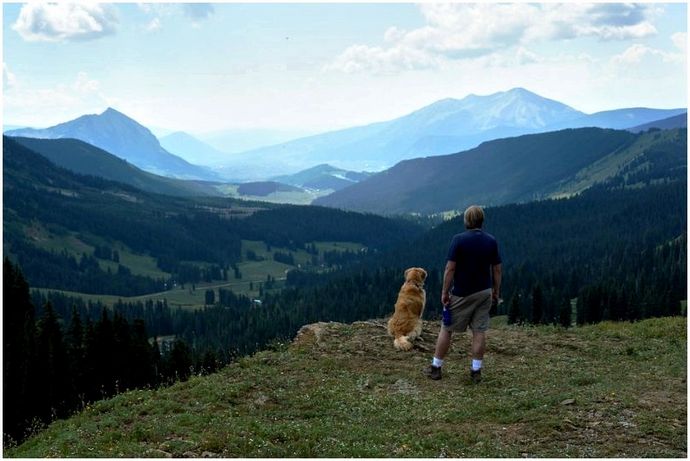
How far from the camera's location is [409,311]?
2120 centimetres

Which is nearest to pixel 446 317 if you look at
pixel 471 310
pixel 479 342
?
pixel 471 310

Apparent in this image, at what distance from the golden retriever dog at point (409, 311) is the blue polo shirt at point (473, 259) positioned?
362cm

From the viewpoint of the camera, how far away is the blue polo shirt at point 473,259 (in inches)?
630

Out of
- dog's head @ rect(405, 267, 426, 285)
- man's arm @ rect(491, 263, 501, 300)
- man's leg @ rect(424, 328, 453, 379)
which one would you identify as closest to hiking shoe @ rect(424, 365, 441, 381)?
man's leg @ rect(424, 328, 453, 379)

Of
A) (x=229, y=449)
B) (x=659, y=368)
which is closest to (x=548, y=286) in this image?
(x=659, y=368)

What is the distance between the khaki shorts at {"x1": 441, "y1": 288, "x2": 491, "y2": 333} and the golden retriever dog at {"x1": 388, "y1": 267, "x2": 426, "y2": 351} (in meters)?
3.38

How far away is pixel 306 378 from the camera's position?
1764 centimetres

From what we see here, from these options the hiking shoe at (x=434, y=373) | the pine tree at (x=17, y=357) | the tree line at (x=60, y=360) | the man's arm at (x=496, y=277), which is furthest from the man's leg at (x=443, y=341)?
the pine tree at (x=17, y=357)

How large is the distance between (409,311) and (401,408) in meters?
6.80

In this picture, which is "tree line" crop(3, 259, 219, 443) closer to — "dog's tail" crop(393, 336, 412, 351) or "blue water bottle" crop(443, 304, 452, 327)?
"dog's tail" crop(393, 336, 412, 351)

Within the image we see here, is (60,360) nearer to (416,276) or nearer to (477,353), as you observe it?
(416,276)

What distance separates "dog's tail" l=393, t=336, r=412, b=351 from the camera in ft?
67.9

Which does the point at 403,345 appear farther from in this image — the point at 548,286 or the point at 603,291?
the point at 548,286

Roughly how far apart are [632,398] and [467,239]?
18.5ft
